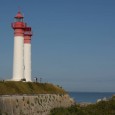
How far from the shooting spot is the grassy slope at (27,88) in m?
43.1

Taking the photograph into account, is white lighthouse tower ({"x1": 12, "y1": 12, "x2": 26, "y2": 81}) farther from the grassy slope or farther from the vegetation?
the vegetation

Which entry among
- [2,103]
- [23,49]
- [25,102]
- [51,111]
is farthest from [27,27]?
[2,103]

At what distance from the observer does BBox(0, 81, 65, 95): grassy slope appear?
141 ft

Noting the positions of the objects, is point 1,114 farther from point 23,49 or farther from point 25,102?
point 23,49

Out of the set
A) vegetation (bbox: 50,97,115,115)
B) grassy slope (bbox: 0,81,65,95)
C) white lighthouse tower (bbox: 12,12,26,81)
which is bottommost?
vegetation (bbox: 50,97,115,115)

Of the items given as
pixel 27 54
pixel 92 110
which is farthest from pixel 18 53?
pixel 92 110

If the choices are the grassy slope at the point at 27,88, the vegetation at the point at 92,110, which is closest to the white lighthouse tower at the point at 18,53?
the grassy slope at the point at 27,88

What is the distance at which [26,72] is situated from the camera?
182 feet

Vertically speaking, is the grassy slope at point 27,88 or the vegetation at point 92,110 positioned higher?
the grassy slope at point 27,88

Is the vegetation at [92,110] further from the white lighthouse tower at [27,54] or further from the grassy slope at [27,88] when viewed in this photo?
the white lighthouse tower at [27,54]

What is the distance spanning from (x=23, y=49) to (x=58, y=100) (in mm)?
6893

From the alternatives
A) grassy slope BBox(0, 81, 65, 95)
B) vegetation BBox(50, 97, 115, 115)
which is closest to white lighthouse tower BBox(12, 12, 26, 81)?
grassy slope BBox(0, 81, 65, 95)

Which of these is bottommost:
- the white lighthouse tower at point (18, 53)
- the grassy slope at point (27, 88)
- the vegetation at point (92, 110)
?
the vegetation at point (92, 110)

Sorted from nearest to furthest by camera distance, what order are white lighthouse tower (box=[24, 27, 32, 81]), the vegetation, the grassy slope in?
the grassy slope, the vegetation, white lighthouse tower (box=[24, 27, 32, 81])
